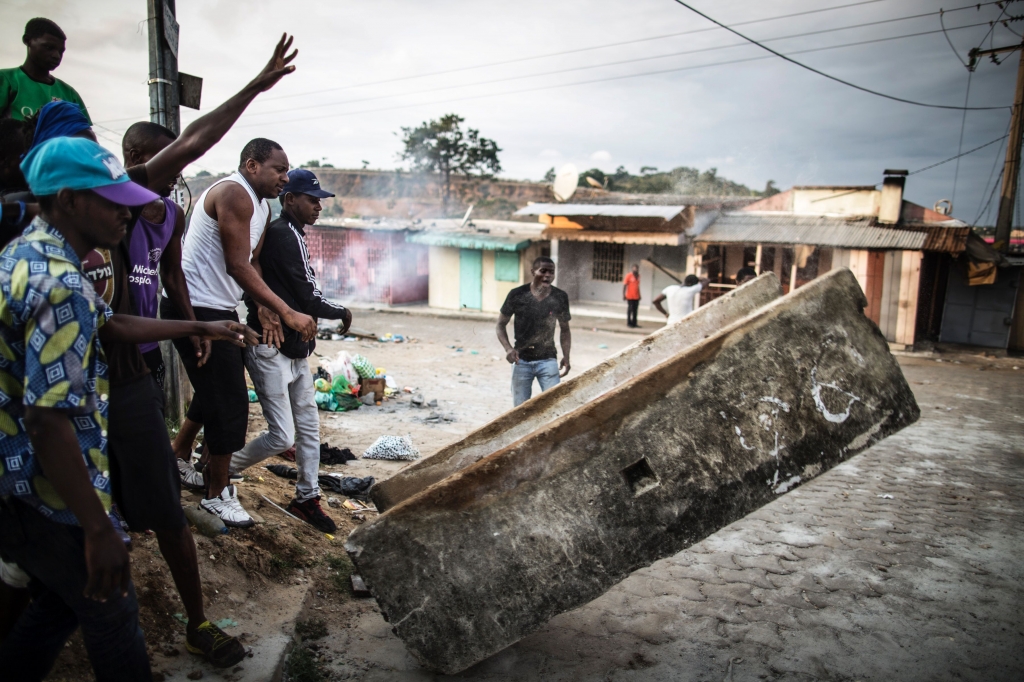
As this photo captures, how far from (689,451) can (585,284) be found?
17.3m

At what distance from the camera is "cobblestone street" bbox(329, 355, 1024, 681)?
8.58 ft

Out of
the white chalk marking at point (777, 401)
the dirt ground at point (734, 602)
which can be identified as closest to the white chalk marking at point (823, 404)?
the white chalk marking at point (777, 401)

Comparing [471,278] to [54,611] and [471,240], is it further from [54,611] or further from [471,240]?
[54,611]

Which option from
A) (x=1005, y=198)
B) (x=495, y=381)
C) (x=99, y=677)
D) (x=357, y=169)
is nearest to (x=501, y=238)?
(x=495, y=381)

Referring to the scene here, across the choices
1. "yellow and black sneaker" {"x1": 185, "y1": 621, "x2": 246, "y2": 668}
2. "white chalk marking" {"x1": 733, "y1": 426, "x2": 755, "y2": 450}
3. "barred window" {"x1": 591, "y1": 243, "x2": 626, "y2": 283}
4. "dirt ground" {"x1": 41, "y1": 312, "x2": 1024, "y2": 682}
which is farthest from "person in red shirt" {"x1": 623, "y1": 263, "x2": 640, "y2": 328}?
"yellow and black sneaker" {"x1": 185, "y1": 621, "x2": 246, "y2": 668}

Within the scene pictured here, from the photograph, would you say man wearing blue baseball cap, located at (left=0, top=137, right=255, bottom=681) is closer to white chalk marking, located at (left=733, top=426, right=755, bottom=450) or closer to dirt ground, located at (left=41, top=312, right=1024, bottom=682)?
dirt ground, located at (left=41, top=312, right=1024, bottom=682)

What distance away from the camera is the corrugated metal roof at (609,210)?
1582cm

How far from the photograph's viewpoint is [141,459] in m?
1.94

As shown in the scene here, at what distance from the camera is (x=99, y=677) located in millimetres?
1610

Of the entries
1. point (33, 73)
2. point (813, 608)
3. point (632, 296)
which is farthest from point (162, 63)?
point (632, 296)

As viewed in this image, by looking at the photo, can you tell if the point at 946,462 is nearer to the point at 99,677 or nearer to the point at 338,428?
the point at 338,428

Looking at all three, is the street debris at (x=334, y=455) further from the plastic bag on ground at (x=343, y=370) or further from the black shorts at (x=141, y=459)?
the black shorts at (x=141, y=459)

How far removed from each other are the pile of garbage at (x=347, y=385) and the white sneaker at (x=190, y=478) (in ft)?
11.5

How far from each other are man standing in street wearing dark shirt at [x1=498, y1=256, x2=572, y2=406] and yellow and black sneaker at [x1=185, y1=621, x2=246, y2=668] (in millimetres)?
3068
